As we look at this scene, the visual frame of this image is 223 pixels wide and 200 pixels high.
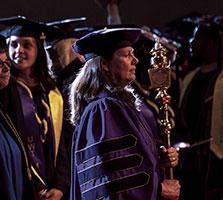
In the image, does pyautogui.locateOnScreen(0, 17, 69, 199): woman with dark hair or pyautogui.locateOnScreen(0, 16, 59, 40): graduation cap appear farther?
pyautogui.locateOnScreen(0, 16, 59, 40): graduation cap

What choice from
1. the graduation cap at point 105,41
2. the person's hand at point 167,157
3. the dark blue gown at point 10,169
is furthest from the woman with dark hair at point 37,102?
the person's hand at point 167,157

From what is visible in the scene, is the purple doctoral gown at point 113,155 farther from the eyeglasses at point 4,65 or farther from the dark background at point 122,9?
the dark background at point 122,9

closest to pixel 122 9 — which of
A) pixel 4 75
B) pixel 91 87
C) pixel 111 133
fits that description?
pixel 4 75

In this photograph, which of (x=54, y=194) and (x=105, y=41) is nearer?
(x=105, y=41)

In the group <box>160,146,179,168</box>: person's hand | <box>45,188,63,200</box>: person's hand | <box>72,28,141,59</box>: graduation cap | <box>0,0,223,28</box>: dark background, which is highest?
<box>72,28,141,59</box>: graduation cap

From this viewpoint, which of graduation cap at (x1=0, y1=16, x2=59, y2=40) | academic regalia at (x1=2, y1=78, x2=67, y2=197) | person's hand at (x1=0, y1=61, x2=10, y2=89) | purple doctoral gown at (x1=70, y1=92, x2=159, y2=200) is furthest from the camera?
graduation cap at (x1=0, y1=16, x2=59, y2=40)

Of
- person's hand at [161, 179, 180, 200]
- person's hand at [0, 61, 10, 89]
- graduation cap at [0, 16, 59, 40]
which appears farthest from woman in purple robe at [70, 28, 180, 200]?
graduation cap at [0, 16, 59, 40]

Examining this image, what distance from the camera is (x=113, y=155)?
3076mm

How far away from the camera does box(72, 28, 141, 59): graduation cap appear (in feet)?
10.8

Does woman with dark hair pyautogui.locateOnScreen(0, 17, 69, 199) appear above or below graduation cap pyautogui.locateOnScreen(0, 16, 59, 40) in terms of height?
below

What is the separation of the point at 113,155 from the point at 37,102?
1075mm

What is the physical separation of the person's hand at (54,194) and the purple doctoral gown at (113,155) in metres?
0.62

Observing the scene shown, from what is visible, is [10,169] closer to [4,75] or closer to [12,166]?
[12,166]

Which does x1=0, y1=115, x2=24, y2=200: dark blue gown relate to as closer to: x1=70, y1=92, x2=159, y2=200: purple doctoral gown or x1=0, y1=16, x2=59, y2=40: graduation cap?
x1=70, y1=92, x2=159, y2=200: purple doctoral gown
